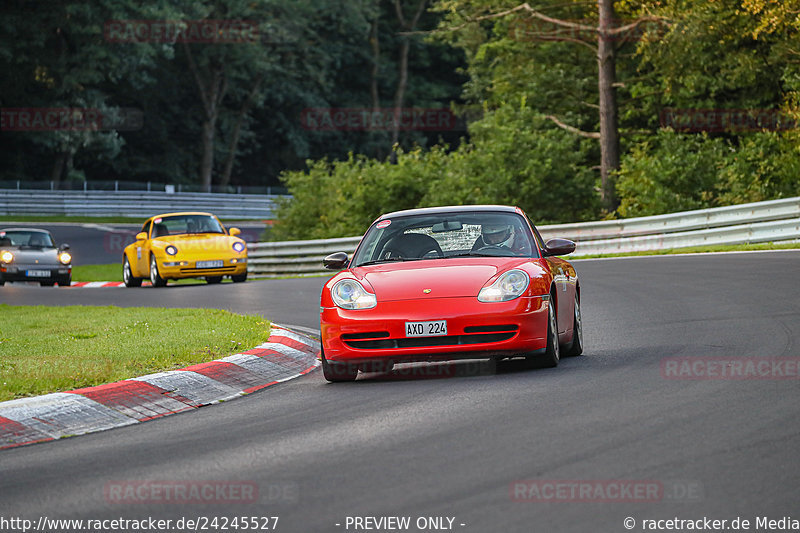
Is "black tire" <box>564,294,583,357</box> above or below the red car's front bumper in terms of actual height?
below

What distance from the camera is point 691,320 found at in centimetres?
1280

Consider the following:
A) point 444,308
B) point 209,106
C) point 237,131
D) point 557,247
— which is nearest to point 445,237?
point 557,247

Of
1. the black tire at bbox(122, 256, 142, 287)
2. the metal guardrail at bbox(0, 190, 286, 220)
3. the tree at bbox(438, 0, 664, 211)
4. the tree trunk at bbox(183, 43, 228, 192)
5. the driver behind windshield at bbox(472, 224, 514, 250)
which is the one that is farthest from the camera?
the tree trunk at bbox(183, 43, 228, 192)

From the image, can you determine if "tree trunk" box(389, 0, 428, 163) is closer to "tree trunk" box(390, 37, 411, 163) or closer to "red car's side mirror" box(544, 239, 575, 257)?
"tree trunk" box(390, 37, 411, 163)

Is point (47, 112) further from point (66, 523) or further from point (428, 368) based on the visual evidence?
point (66, 523)

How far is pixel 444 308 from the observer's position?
9.31m

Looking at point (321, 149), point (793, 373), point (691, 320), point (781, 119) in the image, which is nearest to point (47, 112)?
point (321, 149)

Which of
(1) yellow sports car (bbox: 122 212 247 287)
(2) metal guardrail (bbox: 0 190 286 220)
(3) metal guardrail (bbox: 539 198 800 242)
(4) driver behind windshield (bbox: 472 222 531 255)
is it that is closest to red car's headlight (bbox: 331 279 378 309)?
(4) driver behind windshield (bbox: 472 222 531 255)

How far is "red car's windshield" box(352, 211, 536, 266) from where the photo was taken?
34.3ft

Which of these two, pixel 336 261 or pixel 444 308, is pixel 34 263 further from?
pixel 444 308

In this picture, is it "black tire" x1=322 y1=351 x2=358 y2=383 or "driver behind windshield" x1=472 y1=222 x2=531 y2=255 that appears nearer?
"black tire" x1=322 y1=351 x2=358 y2=383

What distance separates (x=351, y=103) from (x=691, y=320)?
6793 cm

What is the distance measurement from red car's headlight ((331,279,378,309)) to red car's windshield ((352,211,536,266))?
66cm

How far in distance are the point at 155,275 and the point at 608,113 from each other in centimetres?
1486
